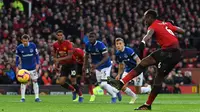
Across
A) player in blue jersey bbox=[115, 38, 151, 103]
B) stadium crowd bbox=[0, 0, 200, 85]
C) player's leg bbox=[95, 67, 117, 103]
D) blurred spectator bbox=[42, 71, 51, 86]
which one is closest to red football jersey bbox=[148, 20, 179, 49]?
player's leg bbox=[95, 67, 117, 103]

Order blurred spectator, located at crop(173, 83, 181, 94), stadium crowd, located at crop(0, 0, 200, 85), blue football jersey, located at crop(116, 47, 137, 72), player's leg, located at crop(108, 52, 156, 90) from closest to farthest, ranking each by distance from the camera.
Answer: player's leg, located at crop(108, 52, 156, 90), blue football jersey, located at crop(116, 47, 137, 72), stadium crowd, located at crop(0, 0, 200, 85), blurred spectator, located at crop(173, 83, 181, 94)

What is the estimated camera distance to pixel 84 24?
37781mm

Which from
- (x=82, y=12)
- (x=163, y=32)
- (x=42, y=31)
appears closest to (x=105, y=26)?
(x=82, y=12)

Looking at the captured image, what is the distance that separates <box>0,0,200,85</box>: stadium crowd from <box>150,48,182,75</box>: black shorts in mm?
15893

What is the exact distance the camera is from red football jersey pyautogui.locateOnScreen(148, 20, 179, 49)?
15.5 m

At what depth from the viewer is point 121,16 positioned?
1617 inches

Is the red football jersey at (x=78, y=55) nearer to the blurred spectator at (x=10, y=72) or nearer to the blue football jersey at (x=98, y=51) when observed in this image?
the blue football jersey at (x=98, y=51)

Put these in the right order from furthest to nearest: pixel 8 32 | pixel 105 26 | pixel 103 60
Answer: pixel 105 26 → pixel 8 32 → pixel 103 60

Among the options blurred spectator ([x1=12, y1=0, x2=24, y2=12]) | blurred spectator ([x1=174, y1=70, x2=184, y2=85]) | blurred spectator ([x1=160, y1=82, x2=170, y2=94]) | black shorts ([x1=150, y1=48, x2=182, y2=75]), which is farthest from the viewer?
blurred spectator ([x1=12, y1=0, x2=24, y2=12])

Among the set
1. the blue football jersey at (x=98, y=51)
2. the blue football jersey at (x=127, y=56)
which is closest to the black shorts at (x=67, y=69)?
the blue football jersey at (x=98, y=51)

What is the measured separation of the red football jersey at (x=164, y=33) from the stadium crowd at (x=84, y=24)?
52.3ft

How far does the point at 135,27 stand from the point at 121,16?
1.40 metres

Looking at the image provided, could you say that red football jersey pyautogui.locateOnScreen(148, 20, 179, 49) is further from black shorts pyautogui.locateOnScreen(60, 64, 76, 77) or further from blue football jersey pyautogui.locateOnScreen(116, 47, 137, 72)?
black shorts pyautogui.locateOnScreen(60, 64, 76, 77)

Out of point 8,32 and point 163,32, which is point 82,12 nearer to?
point 8,32
